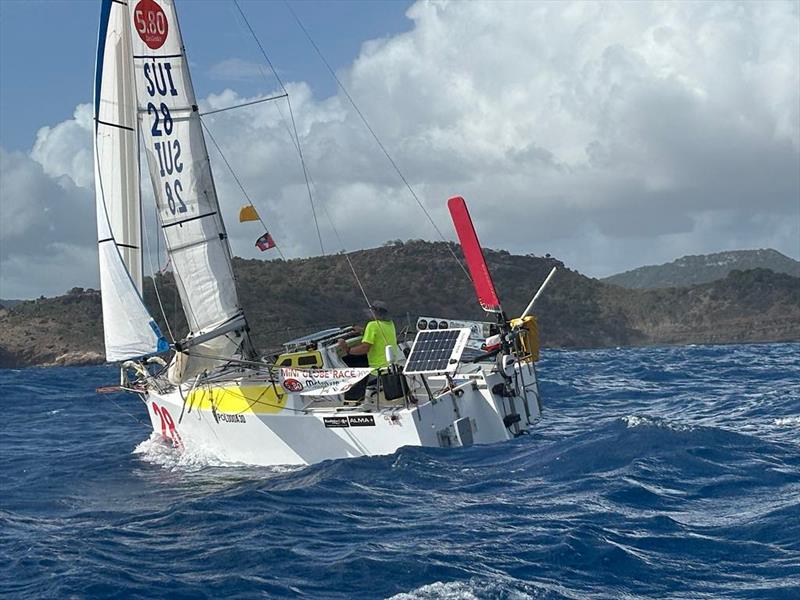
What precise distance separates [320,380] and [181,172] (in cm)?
485

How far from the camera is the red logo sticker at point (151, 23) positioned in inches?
651

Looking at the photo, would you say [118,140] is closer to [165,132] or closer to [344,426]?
[165,132]

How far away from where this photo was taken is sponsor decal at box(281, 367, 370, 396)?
45.9ft

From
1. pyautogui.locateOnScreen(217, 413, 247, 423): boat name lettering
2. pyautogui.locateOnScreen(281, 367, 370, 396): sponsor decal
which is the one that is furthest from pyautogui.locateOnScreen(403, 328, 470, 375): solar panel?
pyautogui.locateOnScreen(217, 413, 247, 423): boat name lettering

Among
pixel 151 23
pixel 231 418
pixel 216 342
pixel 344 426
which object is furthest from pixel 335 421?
pixel 151 23

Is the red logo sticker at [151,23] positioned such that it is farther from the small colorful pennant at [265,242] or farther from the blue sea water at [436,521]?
the blue sea water at [436,521]

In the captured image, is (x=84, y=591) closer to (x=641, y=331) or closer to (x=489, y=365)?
(x=489, y=365)

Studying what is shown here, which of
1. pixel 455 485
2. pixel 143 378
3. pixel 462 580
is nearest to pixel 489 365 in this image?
pixel 455 485

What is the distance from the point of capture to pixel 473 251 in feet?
54.2

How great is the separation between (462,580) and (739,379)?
21677mm

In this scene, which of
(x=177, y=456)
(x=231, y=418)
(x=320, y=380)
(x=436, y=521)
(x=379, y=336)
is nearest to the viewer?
(x=436, y=521)

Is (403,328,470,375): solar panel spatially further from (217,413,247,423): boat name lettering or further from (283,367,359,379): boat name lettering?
(217,413,247,423): boat name lettering

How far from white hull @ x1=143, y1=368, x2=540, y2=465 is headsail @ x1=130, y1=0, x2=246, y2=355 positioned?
180 cm

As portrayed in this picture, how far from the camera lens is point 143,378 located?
60.0 ft
